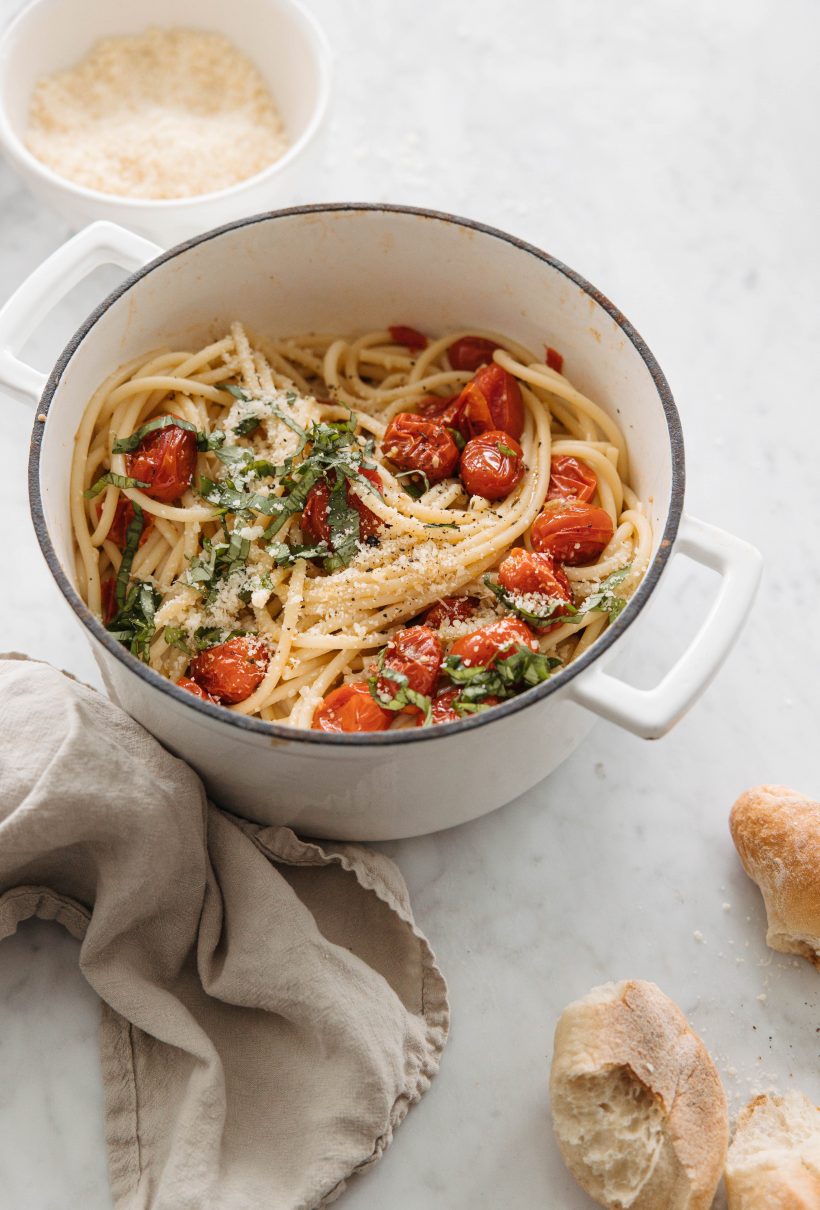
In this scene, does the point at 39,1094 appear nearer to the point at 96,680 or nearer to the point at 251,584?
the point at 96,680

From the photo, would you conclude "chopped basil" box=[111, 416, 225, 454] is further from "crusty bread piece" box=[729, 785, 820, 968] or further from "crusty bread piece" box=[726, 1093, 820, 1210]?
"crusty bread piece" box=[726, 1093, 820, 1210]

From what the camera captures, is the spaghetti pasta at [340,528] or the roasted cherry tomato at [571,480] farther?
the roasted cherry tomato at [571,480]

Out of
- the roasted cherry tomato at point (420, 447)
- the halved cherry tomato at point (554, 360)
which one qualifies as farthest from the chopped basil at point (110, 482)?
the halved cherry tomato at point (554, 360)

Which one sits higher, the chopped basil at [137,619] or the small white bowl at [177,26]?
the small white bowl at [177,26]

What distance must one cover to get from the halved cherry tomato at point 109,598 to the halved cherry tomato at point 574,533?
3.34 feet

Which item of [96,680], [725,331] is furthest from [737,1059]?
[725,331]

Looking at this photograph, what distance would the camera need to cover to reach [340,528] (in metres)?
3.06

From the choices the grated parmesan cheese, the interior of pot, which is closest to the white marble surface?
the grated parmesan cheese

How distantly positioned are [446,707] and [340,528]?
530 millimetres

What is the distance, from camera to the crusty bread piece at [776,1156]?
102 inches

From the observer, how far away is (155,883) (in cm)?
277

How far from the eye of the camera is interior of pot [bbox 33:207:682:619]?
2943 mm

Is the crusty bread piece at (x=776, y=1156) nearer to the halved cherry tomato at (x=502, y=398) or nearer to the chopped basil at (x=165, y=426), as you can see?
the halved cherry tomato at (x=502, y=398)

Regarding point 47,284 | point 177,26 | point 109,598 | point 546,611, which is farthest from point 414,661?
point 177,26
